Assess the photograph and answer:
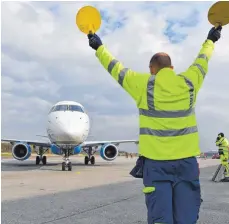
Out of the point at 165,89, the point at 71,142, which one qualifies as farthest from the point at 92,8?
the point at 71,142

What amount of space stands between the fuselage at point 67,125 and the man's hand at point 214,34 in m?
13.9

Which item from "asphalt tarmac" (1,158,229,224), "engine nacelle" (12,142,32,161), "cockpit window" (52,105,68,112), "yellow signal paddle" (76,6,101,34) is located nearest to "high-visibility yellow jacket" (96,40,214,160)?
"yellow signal paddle" (76,6,101,34)

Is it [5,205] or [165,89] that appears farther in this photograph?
[5,205]

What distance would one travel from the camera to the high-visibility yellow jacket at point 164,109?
2656mm

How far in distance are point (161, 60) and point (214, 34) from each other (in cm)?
63

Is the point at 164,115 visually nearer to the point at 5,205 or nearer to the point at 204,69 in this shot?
the point at 204,69

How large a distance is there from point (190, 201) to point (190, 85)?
0.88m

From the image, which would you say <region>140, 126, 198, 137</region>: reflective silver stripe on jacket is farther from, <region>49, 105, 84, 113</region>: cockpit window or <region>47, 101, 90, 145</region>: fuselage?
<region>49, 105, 84, 113</region>: cockpit window

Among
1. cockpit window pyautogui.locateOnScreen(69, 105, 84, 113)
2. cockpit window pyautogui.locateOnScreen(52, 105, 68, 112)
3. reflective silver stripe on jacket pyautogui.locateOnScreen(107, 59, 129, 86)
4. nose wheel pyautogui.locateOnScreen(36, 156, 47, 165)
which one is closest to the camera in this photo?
reflective silver stripe on jacket pyautogui.locateOnScreen(107, 59, 129, 86)

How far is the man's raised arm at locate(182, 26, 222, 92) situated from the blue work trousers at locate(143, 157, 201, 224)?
0.63 metres

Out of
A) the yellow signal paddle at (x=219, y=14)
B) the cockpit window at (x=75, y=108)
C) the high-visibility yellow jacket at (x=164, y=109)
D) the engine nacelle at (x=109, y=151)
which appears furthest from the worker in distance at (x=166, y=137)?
the engine nacelle at (x=109, y=151)

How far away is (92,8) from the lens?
116 inches

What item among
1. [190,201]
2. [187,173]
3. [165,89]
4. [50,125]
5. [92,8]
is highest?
[50,125]

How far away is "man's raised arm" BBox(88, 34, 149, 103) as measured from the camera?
2.72 meters
